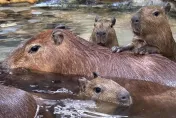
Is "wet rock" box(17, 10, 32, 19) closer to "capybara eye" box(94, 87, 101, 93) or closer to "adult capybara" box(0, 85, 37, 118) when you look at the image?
"capybara eye" box(94, 87, 101, 93)

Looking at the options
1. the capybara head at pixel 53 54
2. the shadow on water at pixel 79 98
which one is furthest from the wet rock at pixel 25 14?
the shadow on water at pixel 79 98

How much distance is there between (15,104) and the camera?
→ 13.8ft

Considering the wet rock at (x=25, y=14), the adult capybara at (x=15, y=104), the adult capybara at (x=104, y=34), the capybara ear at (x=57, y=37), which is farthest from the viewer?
the wet rock at (x=25, y=14)

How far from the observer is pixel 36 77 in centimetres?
577

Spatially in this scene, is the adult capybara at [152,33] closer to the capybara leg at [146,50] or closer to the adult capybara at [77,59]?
the capybara leg at [146,50]

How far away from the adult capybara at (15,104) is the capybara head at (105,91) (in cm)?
94

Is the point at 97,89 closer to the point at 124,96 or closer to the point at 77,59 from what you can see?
the point at 124,96

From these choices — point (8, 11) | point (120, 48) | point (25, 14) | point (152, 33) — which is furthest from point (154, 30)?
point (8, 11)

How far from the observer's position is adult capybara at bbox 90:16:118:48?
771 centimetres

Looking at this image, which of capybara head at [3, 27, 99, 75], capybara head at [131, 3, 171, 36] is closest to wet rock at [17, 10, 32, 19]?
capybara head at [131, 3, 171, 36]

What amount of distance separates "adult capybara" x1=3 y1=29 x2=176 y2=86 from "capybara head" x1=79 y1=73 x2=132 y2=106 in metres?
0.39

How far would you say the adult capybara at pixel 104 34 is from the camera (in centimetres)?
771

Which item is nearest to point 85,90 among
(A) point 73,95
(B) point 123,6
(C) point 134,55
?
(A) point 73,95

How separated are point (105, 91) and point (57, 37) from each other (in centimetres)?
109
